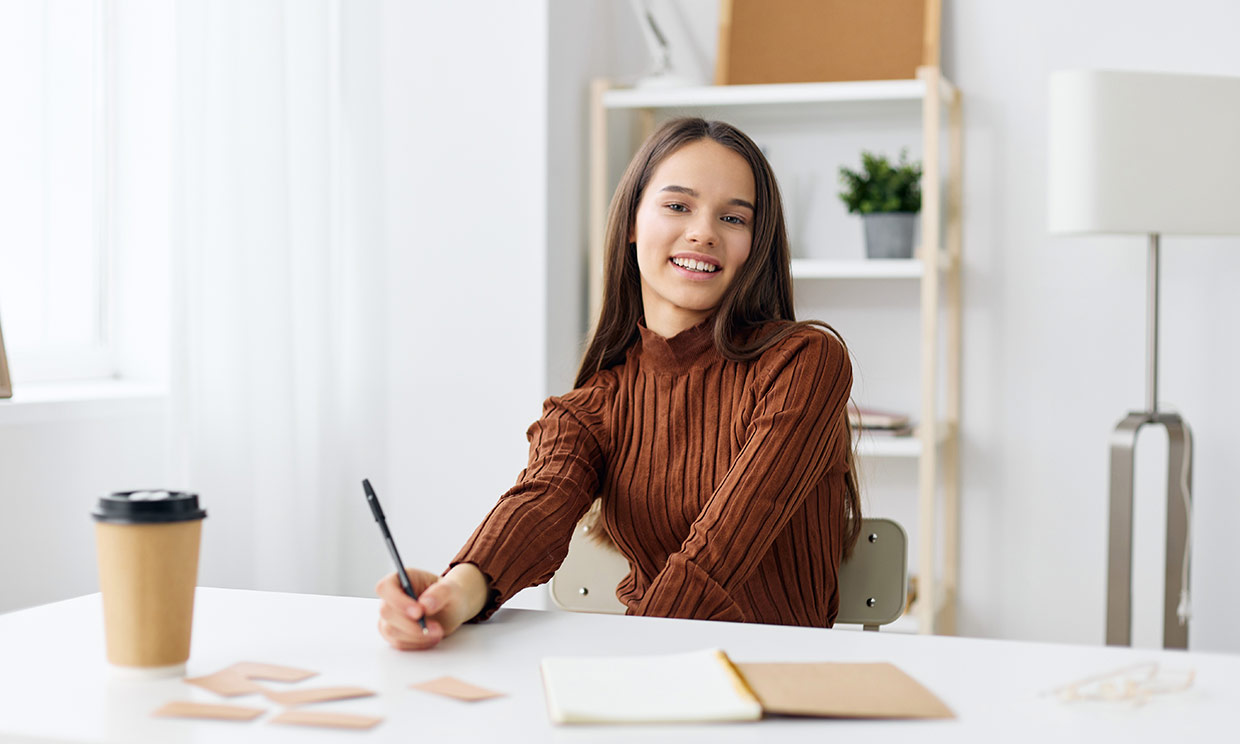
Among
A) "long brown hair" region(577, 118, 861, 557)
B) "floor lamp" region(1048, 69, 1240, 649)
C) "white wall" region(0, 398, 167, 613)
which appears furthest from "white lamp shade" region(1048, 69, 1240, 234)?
"white wall" region(0, 398, 167, 613)

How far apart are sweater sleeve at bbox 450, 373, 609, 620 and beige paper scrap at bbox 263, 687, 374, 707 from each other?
0.79 ft

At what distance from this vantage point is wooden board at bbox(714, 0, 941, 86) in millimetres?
2711

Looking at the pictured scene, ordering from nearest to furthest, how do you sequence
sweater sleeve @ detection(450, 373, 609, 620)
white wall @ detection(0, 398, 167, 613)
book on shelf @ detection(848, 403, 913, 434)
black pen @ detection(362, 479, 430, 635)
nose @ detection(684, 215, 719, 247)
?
black pen @ detection(362, 479, 430, 635)
sweater sleeve @ detection(450, 373, 609, 620)
nose @ detection(684, 215, 719, 247)
white wall @ detection(0, 398, 167, 613)
book on shelf @ detection(848, 403, 913, 434)

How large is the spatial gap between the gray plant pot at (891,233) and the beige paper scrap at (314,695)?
205 cm

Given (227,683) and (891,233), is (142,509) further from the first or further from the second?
(891,233)

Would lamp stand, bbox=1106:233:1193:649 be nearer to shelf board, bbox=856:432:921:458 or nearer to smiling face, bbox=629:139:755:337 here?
shelf board, bbox=856:432:921:458

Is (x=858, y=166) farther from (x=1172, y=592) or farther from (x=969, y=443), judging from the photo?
(x=1172, y=592)

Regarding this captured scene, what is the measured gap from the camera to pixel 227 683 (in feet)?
2.73

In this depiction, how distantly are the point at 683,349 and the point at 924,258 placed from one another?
126cm

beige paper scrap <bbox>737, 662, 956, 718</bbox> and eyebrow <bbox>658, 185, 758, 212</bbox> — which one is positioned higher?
eyebrow <bbox>658, 185, 758, 212</bbox>

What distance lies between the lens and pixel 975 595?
9.26 feet

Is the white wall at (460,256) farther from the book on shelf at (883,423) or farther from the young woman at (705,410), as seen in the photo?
the young woman at (705,410)

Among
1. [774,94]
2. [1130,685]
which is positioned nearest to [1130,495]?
[774,94]

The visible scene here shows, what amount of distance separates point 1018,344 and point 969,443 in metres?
0.26
